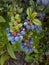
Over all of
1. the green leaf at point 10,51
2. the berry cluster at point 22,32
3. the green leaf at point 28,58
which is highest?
the berry cluster at point 22,32

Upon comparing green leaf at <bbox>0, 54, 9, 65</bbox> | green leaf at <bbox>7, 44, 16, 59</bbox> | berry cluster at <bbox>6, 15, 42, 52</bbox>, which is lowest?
green leaf at <bbox>0, 54, 9, 65</bbox>

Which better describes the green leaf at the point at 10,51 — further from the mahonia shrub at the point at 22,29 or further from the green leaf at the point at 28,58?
the green leaf at the point at 28,58

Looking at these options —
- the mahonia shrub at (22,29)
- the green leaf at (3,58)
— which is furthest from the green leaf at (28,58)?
the green leaf at (3,58)

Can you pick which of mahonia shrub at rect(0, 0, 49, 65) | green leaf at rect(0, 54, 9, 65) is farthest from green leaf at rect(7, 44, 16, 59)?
→ green leaf at rect(0, 54, 9, 65)

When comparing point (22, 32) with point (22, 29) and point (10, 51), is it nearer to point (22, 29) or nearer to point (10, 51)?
point (22, 29)

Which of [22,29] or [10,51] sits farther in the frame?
[10,51]

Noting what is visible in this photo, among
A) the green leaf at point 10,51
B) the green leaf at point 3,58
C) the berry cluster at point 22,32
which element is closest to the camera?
the berry cluster at point 22,32

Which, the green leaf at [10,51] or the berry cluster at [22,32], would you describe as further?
the green leaf at [10,51]

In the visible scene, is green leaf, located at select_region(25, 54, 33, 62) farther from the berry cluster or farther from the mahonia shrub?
the berry cluster

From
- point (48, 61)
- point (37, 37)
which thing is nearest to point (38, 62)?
point (48, 61)

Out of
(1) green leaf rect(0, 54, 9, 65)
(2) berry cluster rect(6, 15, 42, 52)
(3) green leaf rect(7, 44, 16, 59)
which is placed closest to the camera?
(2) berry cluster rect(6, 15, 42, 52)

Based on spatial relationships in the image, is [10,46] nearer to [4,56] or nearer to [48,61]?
[4,56]

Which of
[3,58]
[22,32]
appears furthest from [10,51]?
[22,32]
